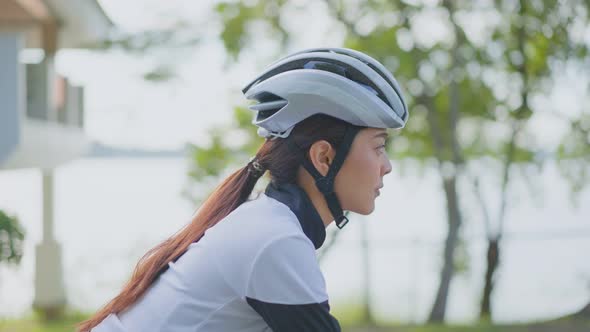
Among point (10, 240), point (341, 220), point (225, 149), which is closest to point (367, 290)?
point (225, 149)

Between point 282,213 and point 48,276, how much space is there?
55.6ft

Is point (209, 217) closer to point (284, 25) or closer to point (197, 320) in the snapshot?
point (197, 320)

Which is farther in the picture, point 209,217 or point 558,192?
point 558,192

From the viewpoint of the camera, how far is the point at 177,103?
20188 mm

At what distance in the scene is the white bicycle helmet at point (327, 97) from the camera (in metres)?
1.96

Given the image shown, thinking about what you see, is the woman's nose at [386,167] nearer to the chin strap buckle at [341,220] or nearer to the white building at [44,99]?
the chin strap buckle at [341,220]

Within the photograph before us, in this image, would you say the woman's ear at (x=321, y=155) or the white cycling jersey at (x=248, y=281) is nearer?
the white cycling jersey at (x=248, y=281)

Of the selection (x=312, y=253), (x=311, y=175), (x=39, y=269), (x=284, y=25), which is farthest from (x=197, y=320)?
(x=39, y=269)

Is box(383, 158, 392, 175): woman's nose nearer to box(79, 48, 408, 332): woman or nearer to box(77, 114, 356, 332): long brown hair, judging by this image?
box(79, 48, 408, 332): woman

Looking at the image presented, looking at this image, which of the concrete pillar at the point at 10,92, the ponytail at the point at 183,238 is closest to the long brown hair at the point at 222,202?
the ponytail at the point at 183,238

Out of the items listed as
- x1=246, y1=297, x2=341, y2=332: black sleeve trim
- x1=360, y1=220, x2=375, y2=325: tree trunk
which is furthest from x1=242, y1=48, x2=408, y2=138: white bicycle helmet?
x1=360, y1=220, x2=375, y2=325: tree trunk

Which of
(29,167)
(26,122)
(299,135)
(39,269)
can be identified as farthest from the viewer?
(39,269)

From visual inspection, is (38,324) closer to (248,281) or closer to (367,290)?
(367,290)

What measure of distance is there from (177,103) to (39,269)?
4.75 meters
